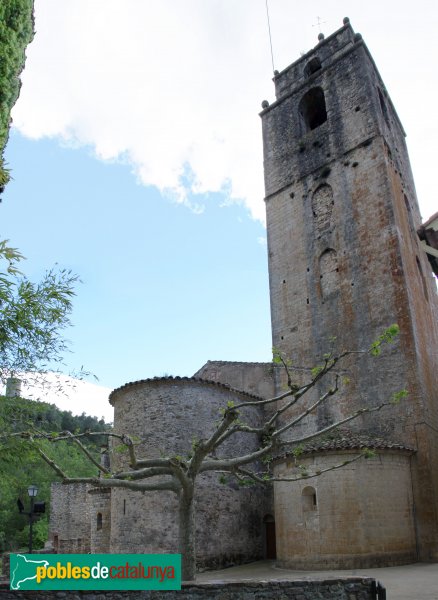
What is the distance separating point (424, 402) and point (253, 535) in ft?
25.7

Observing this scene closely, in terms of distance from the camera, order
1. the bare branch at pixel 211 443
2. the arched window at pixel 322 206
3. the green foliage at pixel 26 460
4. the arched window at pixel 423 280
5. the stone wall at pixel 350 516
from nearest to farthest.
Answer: the green foliage at pixel 26 460 < the bare branch at pixel 211 443 < the stone wall at pixel 350 516 < the arched window at pixel 423 280 < the arched window at pixel 322 206

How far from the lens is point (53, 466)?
950cm

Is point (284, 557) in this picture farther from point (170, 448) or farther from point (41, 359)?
point (41, 359)

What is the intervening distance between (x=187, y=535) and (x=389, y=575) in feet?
20.6

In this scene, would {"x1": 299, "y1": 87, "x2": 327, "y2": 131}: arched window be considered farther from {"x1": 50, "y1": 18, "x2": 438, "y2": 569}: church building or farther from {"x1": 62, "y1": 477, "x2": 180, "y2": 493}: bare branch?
{"x1": 62, "y1": 477, "x2": 180, "y2": 493}: bare branch

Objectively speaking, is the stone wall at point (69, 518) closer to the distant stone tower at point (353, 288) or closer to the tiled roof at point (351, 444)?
the distant stone tower at point (353, 288)

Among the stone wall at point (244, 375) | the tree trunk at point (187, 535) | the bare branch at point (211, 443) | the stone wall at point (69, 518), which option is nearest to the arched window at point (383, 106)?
the stone wall at point (244, 375)

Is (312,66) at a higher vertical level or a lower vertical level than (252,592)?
higher

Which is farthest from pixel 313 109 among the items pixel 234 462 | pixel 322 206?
pixel 234 462

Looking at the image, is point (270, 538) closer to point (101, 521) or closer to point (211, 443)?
point (101, 521)

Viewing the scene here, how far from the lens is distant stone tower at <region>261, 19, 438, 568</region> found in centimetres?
1514

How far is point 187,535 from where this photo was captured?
31.1ft
